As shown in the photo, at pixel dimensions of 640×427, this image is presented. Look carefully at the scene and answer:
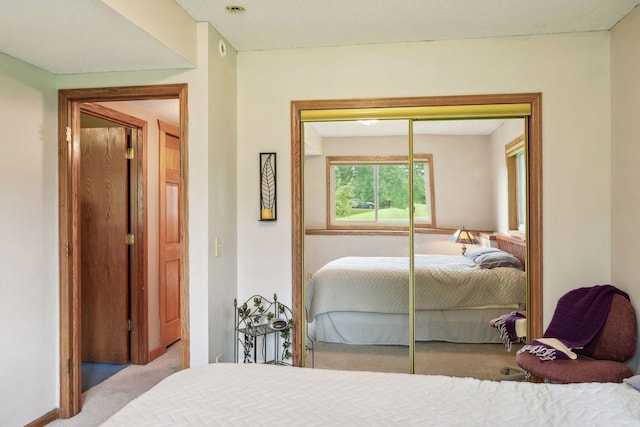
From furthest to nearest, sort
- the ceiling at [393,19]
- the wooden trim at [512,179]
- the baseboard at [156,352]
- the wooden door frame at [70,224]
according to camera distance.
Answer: the baseboard at [156,352] → the wooden trim at [512,179] → the wooden door frame at [70,224] → the ceiling at [393,19]

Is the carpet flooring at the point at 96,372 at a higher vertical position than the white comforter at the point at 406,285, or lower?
lower

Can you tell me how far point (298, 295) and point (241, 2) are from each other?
1885mm

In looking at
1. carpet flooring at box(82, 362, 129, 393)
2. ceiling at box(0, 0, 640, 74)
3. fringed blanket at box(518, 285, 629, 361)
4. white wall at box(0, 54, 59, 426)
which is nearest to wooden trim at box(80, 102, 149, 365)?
carpet flooring at box(82, 362, 129, 393)

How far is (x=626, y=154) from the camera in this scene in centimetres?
249

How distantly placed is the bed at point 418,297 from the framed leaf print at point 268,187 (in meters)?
0.56

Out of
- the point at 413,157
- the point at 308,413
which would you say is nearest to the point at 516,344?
the point at 413,157

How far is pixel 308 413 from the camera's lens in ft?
4.45

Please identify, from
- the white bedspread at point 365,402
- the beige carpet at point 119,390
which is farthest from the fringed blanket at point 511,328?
the beige carpet at point 119,390

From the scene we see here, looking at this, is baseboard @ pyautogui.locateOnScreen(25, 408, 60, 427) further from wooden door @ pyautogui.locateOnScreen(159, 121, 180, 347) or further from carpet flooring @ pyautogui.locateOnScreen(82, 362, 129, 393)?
wooden door @ pyautogui.locateOnScreen(159, 121, 180, 347)

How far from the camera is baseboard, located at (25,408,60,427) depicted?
2.59m

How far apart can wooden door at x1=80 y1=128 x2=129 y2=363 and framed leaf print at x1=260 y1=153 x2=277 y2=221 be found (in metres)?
1.46

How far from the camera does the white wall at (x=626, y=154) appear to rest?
2.40 meters

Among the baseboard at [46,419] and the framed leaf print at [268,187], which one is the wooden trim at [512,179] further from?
the baseboard at [46,419]

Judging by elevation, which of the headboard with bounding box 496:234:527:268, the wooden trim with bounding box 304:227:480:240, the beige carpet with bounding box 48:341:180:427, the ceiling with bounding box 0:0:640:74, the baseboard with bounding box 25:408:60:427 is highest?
the ceiling with bounding box 0:0:640:74
